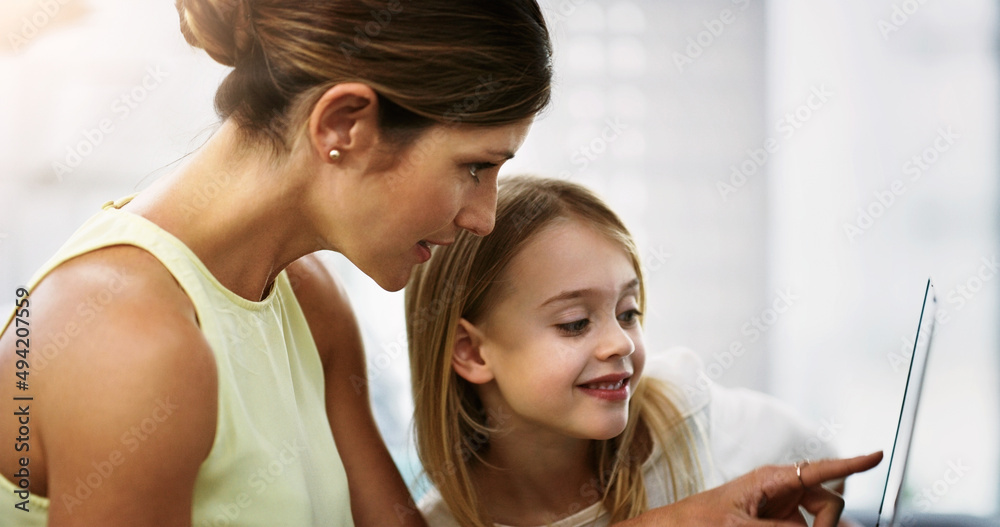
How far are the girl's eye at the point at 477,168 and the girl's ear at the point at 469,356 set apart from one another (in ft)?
1.32

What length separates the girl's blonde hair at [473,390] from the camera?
1250 millimetres

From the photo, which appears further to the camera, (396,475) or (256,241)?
(396,475)

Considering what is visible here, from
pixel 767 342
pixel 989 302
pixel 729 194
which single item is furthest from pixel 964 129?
pixel 767 342

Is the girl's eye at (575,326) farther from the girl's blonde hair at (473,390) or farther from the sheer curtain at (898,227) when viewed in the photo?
the sheer curtain at (898,227)

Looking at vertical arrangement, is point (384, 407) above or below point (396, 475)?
below

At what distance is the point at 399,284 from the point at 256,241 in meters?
0.17

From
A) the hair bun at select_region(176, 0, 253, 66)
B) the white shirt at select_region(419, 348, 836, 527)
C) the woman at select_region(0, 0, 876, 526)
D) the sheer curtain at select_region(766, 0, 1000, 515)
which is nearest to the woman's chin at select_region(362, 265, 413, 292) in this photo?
the woman at select_region(0, 0, 876, 526)

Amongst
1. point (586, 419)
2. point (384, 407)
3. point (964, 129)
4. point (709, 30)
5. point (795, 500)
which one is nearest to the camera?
point (795, 500)

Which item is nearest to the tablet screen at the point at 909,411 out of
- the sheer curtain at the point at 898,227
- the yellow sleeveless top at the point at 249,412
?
the yellow sleeveless top at the point at 249,412

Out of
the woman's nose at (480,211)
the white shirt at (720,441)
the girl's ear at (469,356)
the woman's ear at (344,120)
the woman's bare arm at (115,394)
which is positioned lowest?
the white shirt at (720,441)

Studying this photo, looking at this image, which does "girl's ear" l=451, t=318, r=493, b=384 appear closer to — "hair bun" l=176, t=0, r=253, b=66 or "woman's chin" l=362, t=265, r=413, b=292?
"woman's chin" l=362, t=265, r=413, b=292

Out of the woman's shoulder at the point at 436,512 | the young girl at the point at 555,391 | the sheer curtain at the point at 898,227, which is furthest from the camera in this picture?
the sheer curtain at the point at 898,227

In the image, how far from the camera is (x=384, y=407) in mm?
2857

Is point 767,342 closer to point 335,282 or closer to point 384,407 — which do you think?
point 384,407
